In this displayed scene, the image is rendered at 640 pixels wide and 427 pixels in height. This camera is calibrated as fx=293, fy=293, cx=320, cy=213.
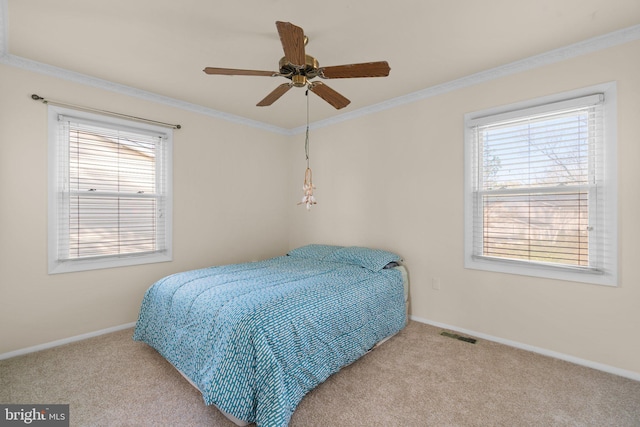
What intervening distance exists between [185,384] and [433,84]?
11.0ft

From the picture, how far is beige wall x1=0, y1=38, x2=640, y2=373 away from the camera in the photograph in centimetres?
218

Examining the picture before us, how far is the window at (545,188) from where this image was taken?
2170mm

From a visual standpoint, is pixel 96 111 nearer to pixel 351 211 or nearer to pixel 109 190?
pixel 109 190

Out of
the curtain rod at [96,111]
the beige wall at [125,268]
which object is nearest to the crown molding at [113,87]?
the beige wall at [125,268]

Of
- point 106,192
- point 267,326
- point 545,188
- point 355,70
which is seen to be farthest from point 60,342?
point 545,188

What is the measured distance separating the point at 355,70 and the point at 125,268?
2.88 meters

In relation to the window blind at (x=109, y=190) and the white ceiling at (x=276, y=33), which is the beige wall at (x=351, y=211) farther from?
the white ceiling at (x=276, y=33)

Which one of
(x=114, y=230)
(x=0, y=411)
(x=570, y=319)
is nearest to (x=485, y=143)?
(x=570, y=319)

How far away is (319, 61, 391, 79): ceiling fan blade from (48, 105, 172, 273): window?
2.25 metres

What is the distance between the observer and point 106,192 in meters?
2.83

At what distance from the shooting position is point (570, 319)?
230 centimetres

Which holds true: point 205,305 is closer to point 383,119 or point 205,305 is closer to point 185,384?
point 185,384

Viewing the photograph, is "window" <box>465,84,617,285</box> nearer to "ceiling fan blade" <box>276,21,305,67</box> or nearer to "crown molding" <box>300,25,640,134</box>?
"crown molding" <box>300,25,640,134</box>

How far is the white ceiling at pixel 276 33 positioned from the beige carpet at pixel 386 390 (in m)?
2.43
